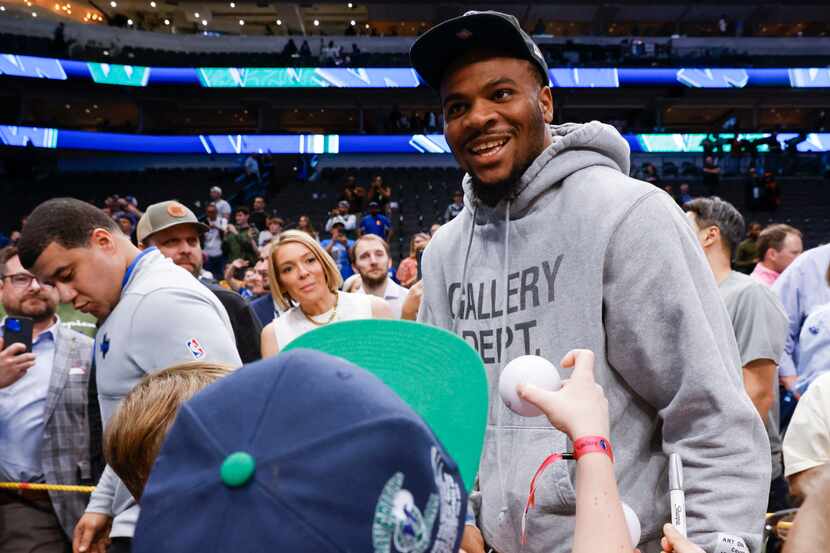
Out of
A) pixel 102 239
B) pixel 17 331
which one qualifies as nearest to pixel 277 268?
pixel 17 331

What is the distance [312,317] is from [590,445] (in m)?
3.22

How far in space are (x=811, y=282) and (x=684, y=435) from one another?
3872mm

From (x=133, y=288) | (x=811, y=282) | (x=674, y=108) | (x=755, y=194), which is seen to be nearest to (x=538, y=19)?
(x=674, y=108)

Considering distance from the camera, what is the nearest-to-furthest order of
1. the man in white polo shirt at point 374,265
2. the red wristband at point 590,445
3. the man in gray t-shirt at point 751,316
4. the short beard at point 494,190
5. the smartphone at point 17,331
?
the red wristband at point 590,445, the short beard at point 494,190, the smartphone at point 17,331, the man in gray t-shirt at point 751,316, the man in white polo shirt at point 374,265

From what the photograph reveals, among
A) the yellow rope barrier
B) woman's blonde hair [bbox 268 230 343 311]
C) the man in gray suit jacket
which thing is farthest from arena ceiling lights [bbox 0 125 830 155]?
the yellow rope barrier

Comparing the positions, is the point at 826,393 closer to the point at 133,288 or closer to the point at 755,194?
the point at 133,288

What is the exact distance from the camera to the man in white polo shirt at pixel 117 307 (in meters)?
2.41

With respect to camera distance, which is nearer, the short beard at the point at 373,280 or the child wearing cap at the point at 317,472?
the child wearing cap at the point at 317,472

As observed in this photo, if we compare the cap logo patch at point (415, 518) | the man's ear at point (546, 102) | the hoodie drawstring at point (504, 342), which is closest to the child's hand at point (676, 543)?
the cap logo patch at point (415, 518)

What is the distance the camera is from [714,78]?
2858cm

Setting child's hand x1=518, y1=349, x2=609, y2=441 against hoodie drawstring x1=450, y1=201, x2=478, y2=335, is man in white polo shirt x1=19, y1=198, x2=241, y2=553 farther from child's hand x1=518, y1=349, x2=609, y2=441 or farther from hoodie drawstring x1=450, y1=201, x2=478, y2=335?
child's hand x1=518, y1=349, x2=609, y2=441

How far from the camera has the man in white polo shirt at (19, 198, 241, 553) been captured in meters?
2.41

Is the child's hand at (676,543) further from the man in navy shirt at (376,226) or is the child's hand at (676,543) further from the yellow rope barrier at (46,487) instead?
the man in navy shirt at (376,226)

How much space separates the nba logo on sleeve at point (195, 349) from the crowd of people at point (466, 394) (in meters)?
0.02
